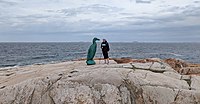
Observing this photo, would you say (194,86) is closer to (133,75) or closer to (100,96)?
(133,75)

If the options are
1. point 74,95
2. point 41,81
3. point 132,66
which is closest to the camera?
point 74,95

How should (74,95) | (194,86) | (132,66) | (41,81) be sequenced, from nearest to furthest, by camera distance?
(74,95)
(41,81)
(194,86)
(132,66)

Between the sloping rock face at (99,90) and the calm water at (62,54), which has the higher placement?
the sloping rock face at (99,90)

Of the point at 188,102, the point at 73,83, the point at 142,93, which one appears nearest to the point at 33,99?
the point at 73,83

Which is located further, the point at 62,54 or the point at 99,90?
the point at 62,54

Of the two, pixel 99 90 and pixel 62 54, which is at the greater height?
pixel 99 90

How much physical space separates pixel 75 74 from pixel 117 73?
6.31 ft

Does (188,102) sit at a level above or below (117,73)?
below

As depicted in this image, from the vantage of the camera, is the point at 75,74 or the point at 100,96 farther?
the point at 75,74

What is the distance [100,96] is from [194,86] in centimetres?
477

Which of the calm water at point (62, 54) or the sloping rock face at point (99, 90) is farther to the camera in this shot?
the calm water at point (62, 54)

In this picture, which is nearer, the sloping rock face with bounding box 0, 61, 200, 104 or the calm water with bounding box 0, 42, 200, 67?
the sloping rock face with bounding box 0, 61, 200, 104

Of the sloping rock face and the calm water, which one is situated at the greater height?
the sloping rock face

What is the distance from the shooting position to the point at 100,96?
11398 mm
